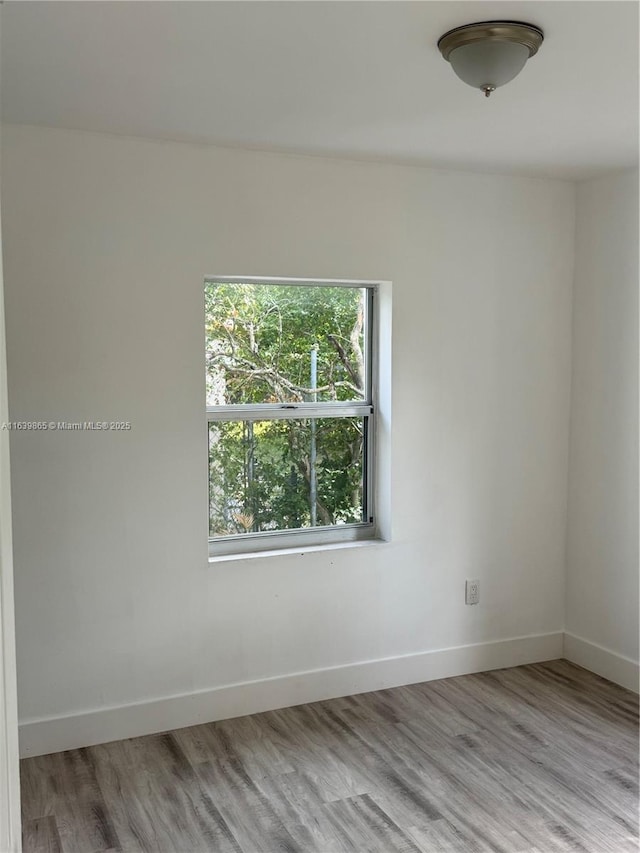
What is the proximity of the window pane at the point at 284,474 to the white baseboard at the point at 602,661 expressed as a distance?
133 cm

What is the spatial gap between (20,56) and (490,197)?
2278 millimetres

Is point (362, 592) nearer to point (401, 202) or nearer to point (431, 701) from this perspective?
point (431, 701)

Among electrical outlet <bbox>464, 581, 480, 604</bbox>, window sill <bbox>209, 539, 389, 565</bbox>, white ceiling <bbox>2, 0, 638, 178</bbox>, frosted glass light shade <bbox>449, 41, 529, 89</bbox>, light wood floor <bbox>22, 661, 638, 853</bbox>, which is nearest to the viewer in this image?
white ceiling <bbox>2, 0, 638, 178</bbox>

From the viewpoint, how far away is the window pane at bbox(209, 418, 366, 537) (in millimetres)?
3529

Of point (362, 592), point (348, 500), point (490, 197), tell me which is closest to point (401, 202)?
point (490, 197)

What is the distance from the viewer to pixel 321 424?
146 inches

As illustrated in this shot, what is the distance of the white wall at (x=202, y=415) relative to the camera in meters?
3.06

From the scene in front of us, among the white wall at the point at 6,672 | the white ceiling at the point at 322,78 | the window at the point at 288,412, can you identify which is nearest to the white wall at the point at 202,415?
the window at the point at 288,412

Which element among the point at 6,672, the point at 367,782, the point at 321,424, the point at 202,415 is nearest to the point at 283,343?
the point at 321,424

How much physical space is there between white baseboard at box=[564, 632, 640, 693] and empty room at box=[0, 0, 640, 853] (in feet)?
0.05

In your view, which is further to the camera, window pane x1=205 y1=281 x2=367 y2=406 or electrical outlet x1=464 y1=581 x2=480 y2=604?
electrical outlet x1=464 y1=581 x2=480 y2=604

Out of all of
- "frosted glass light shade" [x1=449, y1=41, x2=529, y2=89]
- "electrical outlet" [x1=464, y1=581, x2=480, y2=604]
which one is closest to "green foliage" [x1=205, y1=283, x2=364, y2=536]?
"electrical outlet" [x1=464, y1=581, x2=480, y2=604]

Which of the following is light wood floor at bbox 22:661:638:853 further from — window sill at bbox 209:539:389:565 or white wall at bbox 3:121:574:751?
window sill at bbox 209:539:389:565

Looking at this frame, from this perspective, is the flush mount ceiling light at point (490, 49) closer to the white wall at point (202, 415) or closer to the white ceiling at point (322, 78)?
the white ceiling at point (322, 78)
